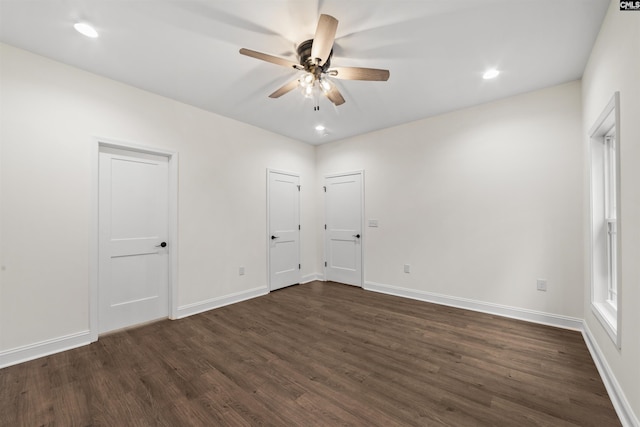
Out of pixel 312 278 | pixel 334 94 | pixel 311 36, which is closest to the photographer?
pixel 311 36

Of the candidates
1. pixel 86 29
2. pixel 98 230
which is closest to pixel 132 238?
pixel 98 230

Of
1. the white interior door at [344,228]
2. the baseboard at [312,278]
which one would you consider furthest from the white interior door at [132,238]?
the white interior door at [344,228]

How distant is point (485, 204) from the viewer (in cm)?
A: 344

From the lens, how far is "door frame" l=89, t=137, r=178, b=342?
2.69m

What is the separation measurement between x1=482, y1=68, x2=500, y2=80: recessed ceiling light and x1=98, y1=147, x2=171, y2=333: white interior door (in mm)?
3954

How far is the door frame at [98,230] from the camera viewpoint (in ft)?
8.82

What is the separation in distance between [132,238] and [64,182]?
0.86 m

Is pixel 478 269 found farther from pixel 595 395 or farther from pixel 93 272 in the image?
pixel 93 272

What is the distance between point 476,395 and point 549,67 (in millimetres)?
3175

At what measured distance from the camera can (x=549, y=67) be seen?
2.61 m

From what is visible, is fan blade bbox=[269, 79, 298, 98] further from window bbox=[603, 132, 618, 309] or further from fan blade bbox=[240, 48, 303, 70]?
window bbox=[603, 132, 618, 309]

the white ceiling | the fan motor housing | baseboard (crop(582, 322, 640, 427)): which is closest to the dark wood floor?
baseboard (crop(582, 322, 640, 427))

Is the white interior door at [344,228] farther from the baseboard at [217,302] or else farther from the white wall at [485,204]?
the baseboard at [217,302]

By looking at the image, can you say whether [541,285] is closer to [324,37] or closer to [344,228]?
[344,228]
